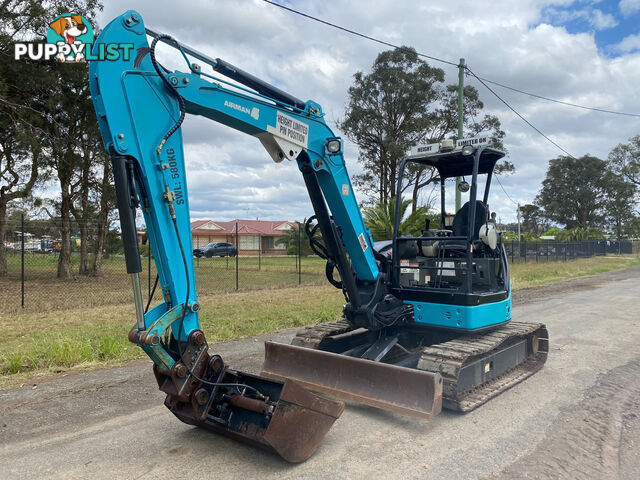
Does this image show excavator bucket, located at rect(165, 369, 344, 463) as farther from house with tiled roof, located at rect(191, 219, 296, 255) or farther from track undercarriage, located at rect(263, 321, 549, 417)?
house with tiled roof, located at rect(191, 219, 296, 255)

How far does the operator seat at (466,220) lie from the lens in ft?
21.9

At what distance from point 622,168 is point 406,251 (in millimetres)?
68653

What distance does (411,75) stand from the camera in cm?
3089

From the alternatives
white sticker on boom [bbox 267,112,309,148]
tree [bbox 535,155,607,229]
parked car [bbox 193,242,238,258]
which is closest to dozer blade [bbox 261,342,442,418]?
white sticker on boom [bbox 267,112,309,148]

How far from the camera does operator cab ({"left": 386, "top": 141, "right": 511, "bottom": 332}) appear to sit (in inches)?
238

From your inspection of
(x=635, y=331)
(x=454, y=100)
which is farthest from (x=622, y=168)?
(x=635, y=331)

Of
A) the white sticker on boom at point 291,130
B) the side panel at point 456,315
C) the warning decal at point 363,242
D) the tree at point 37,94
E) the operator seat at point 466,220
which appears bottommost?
the side panel at point 456,315

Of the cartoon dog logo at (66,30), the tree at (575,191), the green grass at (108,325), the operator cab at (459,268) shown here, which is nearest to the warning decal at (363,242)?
the operator cab at (459,268)

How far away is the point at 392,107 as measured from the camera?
31.2 metres

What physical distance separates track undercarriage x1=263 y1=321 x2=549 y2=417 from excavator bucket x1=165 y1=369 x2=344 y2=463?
957 mm

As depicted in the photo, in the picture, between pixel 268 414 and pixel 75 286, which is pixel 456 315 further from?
pixel 75 286

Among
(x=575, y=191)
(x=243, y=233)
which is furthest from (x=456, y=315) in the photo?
(x=575, y=191)

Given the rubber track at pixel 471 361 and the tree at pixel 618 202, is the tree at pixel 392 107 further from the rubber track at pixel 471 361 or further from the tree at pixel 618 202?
the tree at pixel 618 202

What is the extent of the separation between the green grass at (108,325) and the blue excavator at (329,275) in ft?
10.1
